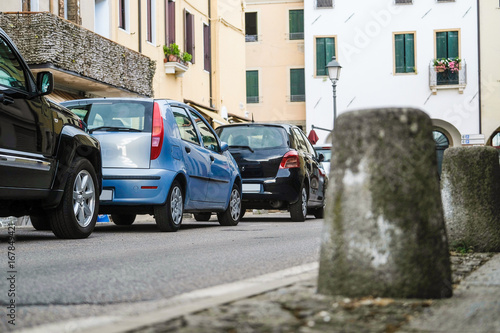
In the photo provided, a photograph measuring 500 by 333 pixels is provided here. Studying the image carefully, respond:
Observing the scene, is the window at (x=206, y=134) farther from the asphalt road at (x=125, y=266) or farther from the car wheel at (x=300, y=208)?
the car wheel at (x=300, y=208)

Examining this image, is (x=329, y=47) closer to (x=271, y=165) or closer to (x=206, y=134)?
(x=271, y=165)

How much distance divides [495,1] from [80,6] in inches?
1076

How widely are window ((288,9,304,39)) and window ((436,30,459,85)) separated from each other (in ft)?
23.5

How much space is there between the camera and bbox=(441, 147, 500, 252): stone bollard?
7.07 m

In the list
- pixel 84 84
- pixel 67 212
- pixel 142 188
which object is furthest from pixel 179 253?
pixel 84 84

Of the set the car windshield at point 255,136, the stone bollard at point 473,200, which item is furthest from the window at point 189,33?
the stone bollard at point 473,200

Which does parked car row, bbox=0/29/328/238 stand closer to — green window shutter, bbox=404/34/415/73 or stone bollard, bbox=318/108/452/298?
stone bollard, bbox=318/108/452/298

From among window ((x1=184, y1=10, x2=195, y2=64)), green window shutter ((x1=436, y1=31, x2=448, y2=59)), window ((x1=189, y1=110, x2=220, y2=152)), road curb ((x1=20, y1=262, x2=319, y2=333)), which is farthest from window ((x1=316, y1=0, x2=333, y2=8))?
road curb ((x1=20, y1=262, x2=319, y2=333))

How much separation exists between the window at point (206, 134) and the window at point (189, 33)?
63.5 feet

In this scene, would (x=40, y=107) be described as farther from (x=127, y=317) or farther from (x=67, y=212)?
(x=127, y=317)

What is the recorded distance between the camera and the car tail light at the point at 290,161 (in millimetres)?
14898

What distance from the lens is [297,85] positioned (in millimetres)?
48406

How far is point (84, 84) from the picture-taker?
78.5 feet

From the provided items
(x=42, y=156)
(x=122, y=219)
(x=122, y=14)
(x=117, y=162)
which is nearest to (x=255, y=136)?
(x=122, y=219)
